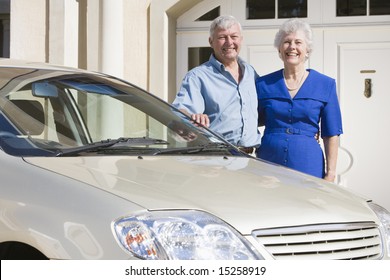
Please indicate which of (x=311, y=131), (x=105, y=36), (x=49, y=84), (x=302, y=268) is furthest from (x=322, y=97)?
(x=105, y=36)

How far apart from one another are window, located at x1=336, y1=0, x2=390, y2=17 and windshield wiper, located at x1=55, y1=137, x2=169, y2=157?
5246 millimetres

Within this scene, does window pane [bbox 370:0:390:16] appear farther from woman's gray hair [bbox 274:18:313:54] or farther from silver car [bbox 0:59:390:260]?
silver car [bbox 0:59:390:260]

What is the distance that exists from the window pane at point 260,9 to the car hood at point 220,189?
5.45 m

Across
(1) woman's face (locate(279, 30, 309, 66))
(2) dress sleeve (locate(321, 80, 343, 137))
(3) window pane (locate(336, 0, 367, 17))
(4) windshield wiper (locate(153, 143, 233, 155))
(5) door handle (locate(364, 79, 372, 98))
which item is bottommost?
(4) windshield wiper (locate(153, 143, 233, 155))

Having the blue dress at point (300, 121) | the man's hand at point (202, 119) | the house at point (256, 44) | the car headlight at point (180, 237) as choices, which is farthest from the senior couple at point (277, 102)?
the house at point (256, 44)

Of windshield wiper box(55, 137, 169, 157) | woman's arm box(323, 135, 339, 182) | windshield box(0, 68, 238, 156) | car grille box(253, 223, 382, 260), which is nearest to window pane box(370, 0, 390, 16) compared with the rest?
woman's arm box(323, 135, 339, 182)

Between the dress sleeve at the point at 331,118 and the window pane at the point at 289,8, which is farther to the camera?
the window pane at the point at 289,8

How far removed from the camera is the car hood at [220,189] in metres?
2.99

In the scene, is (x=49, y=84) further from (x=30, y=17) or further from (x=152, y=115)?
(x=30, y=17)

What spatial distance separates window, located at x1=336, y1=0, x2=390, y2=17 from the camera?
28.7ft

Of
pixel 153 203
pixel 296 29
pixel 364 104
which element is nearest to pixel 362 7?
pixel 364 104

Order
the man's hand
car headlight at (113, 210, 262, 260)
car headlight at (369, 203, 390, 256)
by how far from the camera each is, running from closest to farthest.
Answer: car headlight at (113, 210, 262, 260) < car headlight at (369, 203, 390, 256) < the man's hand

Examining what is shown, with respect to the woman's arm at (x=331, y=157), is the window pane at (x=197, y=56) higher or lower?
higher

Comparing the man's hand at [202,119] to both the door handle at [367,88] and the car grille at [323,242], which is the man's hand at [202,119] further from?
the door handle at [367,88]
